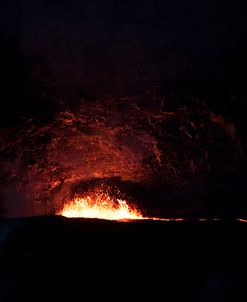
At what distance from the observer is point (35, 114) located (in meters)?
6.13

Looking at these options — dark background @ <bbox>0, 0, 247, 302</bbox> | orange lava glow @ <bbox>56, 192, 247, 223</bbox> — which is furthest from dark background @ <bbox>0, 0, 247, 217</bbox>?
orange lava glow @ <bbox>56, 192, 247, 223</bbox>

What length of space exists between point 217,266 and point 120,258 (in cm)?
88

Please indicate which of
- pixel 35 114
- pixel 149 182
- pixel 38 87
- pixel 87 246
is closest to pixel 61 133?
pixel 35 114

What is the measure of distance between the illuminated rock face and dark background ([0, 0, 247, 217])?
4 centimetres

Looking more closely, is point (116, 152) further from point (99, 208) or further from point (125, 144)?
point (99, 208)

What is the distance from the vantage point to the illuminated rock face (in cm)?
595

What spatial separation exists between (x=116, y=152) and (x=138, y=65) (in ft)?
6.36

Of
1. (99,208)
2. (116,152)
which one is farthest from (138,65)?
(99,208)

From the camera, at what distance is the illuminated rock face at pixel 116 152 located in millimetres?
5952

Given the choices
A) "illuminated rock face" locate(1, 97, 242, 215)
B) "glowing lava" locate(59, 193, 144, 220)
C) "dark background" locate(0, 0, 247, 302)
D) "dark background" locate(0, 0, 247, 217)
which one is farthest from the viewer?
"glowing lava" locate(59, 193, 144, 220)

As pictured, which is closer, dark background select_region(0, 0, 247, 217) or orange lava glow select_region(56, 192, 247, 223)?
dark background select_region(0, 0, 247, 217)

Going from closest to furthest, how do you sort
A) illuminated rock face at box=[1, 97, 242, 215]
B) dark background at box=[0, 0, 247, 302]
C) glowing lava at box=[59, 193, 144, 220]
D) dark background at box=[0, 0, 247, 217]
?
dark background at box=[0, 0, 247, 302]
dark background at box=[0, 0, 247, 217]
illuminated rock face at box=[1, 97, 242, 215]
glowing lava at box=[59, 193, 144, 220]

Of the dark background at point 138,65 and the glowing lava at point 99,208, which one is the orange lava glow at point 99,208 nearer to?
the glowing lava at point 99,208

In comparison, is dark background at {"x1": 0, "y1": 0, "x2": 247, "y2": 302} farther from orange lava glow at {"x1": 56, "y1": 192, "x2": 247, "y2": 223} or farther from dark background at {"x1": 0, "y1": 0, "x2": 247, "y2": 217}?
orange lava glow at {"x1": 56, "y1": 192, "x2": 247, "y2": 223}
